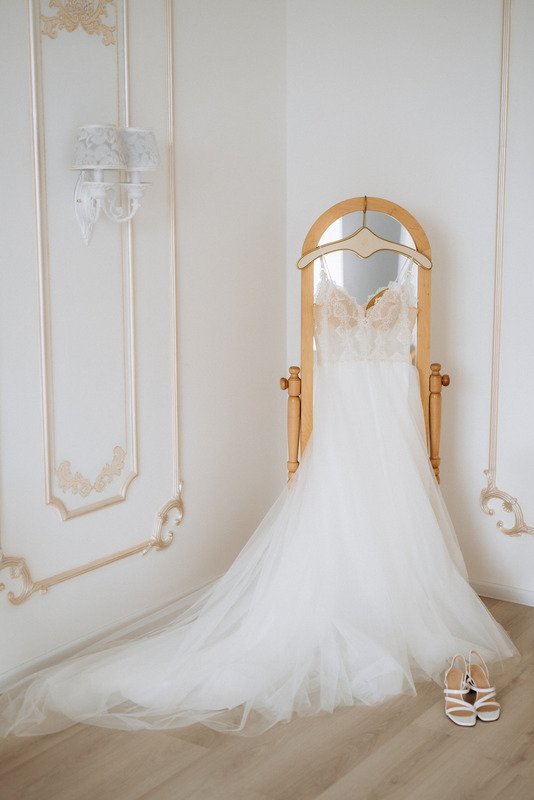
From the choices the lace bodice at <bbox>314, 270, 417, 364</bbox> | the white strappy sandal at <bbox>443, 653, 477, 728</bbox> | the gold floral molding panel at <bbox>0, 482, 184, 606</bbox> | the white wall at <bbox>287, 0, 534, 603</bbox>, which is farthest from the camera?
the white wall at <bbox>287, 0, 534, 603</bbox>

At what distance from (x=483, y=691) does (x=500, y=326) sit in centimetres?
149

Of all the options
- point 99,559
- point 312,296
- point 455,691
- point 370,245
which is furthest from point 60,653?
point 370,245

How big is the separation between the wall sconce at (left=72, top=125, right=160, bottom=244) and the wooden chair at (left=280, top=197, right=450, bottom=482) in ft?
2.60

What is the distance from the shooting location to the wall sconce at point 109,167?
2.98m

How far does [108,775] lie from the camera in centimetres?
262

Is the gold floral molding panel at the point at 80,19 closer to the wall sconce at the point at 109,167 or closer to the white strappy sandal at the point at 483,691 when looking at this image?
the wall sconce at the point at 109,167

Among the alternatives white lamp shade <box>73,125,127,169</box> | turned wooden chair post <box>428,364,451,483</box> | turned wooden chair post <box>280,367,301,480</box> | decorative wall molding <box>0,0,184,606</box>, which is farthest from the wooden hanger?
white lamp shade <box>73,125,127,169</box>

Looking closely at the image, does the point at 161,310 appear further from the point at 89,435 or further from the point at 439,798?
the point at 439,798

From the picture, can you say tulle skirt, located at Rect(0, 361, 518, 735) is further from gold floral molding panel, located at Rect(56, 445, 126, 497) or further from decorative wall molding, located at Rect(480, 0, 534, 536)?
gold floral molding panel, located at Rect(56, 445, 126, 497)

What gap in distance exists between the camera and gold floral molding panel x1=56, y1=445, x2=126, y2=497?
3.18 metres

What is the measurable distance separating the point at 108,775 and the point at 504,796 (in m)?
1.10

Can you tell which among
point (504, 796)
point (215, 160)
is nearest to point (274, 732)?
point (504, 796)

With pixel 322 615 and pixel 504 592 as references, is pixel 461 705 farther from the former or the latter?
pixel 504 592

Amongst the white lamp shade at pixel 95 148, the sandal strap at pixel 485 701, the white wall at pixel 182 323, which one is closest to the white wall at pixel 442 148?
the white wall at pixel 182 323
